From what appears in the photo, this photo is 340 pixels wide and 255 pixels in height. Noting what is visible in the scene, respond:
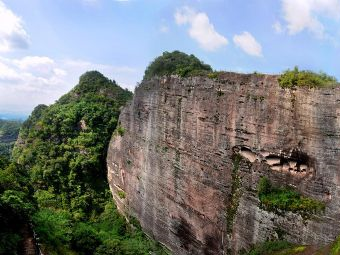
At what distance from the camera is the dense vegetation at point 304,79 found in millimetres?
15618

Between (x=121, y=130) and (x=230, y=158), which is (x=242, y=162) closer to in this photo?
(x=230, y=158)

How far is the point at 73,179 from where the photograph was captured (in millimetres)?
33844

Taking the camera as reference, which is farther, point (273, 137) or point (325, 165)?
point (273, 137)

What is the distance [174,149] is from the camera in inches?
914

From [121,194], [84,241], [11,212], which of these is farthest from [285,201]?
[121,194]

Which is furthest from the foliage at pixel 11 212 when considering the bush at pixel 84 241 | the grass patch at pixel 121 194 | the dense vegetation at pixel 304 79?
the dense vegetation at pixel 304 79

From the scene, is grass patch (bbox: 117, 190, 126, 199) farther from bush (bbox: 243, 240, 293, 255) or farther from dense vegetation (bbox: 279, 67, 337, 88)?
dense vegetation (bbox: 279, 67, 337, 88)

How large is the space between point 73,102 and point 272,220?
90.9 ft

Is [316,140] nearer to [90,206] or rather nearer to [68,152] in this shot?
[90,206]

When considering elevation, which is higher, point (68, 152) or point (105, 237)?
point (68, 152)

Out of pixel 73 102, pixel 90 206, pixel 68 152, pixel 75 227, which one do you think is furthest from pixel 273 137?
pixel 73 102

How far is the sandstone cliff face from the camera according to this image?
50.5ft

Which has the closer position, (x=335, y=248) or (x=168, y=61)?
(x=335, y=248)

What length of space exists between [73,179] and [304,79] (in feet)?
72.6
